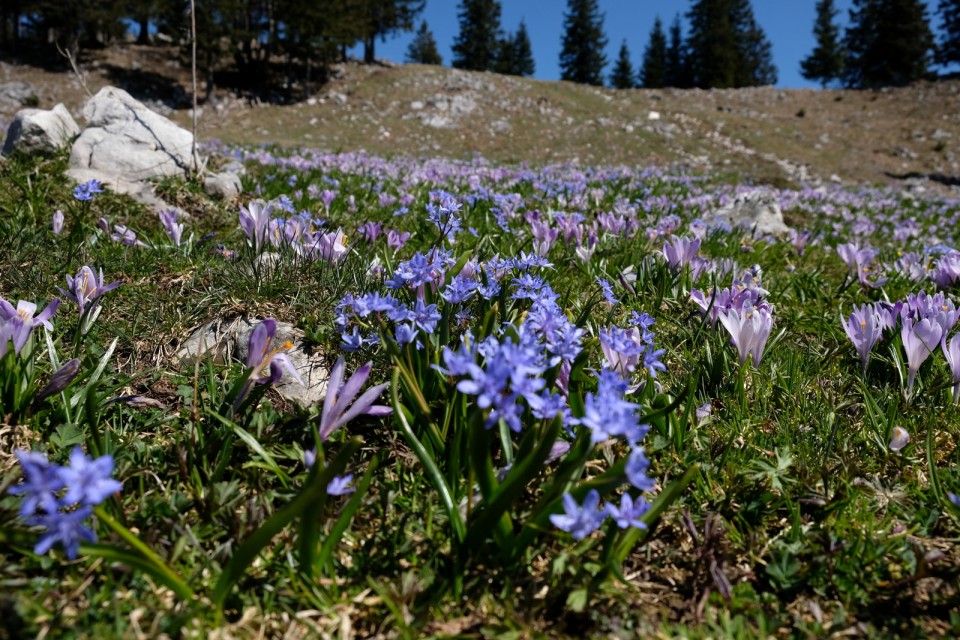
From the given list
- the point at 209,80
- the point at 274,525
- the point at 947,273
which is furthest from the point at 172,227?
the point at 209,80

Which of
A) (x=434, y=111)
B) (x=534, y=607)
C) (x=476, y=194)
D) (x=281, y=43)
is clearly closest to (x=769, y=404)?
(x=534, y=607)

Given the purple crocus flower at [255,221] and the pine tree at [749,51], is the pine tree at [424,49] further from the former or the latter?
the purple crocus flower at [255,221]

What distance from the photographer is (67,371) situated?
178 cm

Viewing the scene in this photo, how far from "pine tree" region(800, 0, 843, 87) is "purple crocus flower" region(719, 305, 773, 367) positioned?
86.0m

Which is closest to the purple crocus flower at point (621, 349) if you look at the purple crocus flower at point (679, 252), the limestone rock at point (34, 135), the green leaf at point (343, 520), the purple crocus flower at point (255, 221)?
the green leaf at point (343, 520)

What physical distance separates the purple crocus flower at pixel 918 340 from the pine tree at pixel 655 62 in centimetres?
8634

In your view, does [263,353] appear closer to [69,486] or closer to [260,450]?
[260,450]

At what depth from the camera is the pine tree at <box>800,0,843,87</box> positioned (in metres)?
70.2

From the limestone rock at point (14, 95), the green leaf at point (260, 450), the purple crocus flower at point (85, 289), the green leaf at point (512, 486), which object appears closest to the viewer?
the green leaf at point (512, 486)

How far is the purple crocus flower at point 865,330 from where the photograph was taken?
8.07 ft

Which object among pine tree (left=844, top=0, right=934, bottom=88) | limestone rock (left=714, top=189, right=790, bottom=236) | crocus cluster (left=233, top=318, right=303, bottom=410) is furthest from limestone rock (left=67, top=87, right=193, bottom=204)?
pine tree (left=844, top=0, right=934, bottom=88)

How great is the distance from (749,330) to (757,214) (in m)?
4.89

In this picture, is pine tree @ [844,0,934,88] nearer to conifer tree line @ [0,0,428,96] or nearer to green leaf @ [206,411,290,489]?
conifer tree line @ [0,0,428,96]

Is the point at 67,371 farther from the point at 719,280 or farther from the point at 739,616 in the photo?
the point at 719,280
